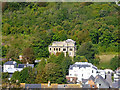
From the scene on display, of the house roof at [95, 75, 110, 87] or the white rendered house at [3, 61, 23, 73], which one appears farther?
the white rendered house at [3, 61, 23, 73]

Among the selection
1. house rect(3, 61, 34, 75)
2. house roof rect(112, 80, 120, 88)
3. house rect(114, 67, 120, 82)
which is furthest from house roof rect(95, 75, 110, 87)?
house rect(3, 61, 34, 75)

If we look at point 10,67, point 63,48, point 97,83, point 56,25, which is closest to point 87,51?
point 63,48

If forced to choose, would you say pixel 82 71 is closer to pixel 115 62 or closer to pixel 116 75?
pixel 116 75

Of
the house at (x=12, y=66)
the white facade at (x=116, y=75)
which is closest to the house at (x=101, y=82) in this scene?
the white facade at (x=116, y=75)

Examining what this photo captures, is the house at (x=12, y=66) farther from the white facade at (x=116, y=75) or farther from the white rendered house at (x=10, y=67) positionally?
the white facade at (x=116, y=75)

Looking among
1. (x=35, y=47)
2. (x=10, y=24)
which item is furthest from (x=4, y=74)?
(x=10, y=24)

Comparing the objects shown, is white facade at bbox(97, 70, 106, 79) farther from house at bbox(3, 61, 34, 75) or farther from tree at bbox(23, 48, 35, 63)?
tree at bbox(23, 48, 35, 63)
